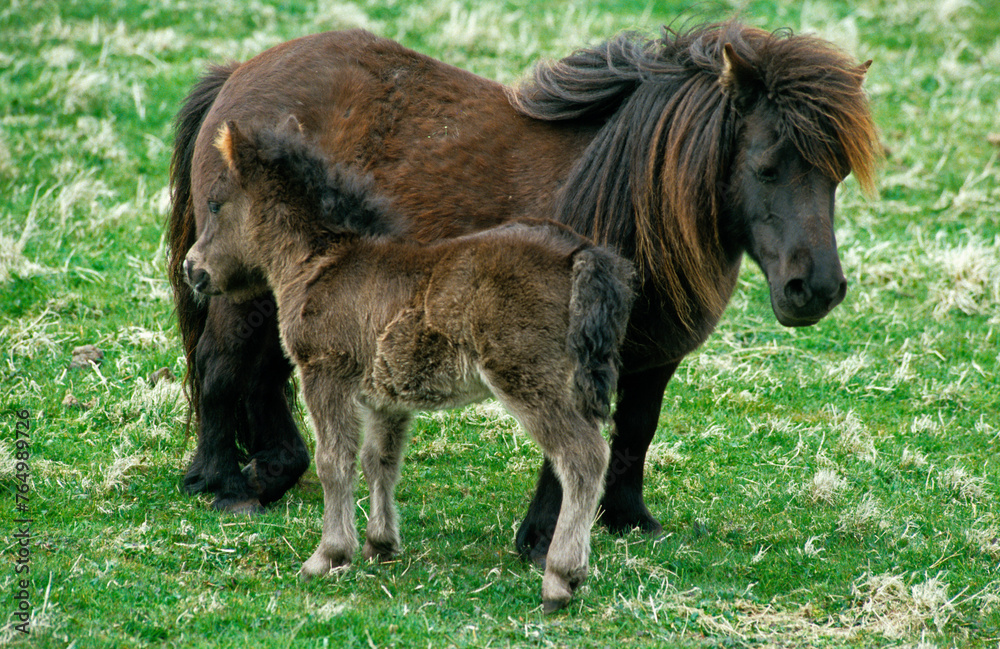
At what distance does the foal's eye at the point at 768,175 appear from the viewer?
4.62 meters

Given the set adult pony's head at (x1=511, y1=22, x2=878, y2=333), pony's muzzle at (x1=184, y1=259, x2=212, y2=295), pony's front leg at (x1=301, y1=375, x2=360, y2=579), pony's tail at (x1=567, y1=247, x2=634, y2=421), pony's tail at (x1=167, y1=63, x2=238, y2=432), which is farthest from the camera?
pony's tail at (x1=167, y1=63, x2=238, y2=432)

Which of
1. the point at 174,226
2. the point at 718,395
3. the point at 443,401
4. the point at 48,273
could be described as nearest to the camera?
the point at 443,401

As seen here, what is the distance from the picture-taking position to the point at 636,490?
5816 mm

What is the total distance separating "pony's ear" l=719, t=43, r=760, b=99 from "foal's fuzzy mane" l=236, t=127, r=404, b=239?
1.70 metres

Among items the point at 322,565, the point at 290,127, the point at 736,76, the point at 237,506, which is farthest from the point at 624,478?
the point at 290,127

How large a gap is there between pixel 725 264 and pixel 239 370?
9.49ft

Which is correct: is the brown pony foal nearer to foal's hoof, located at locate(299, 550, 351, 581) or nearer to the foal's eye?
foal's hoof, located at locate(299, 550, 351, 581)

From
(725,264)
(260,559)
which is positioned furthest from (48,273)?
(725,264)

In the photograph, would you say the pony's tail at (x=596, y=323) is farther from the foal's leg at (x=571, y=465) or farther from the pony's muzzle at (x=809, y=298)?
the pony's muzzle at (x=809, y=298)

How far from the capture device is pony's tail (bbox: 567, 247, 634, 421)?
426 centimetres

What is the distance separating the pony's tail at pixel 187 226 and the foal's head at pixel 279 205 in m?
1.06

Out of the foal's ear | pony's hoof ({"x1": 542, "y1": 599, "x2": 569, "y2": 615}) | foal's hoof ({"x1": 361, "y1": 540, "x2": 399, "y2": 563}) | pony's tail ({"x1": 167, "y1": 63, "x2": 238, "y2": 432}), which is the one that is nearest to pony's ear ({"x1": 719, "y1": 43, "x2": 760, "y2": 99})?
the foal's ear

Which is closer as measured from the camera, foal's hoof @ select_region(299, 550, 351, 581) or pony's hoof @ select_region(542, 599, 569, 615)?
pony's hoof @ select_region(542, 599, 569, 615)

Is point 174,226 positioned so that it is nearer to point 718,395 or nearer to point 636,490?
point 636,490
